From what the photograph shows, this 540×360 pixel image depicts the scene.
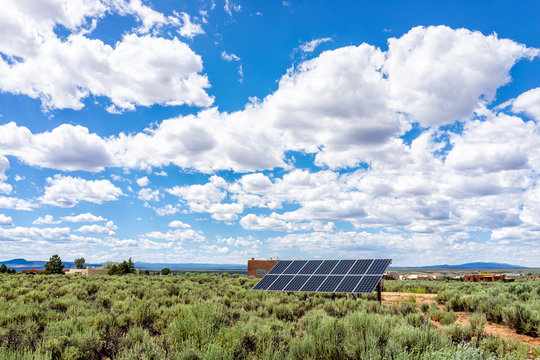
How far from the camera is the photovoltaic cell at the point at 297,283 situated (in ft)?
62.3

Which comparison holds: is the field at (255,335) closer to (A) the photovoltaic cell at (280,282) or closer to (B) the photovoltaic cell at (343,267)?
(A) the photovoltaic cell at (280,282)

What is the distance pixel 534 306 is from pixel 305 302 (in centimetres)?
907

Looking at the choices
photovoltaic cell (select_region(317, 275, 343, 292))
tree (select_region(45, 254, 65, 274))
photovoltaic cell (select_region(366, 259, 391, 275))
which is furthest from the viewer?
tree (select_region(45, 254, 65, 274))

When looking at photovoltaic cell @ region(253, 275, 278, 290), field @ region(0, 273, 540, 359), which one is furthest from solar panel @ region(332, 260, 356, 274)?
field @ region(0, 273, 540, 359)

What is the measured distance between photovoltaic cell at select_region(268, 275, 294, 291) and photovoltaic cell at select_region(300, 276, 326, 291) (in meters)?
1.34

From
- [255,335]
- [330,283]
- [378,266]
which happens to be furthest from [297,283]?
[255,335]

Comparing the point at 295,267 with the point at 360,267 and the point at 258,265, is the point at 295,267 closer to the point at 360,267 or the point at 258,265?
the point at 360,267

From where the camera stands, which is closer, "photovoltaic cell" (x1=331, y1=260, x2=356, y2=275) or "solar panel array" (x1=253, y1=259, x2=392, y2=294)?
"solar panel array" (x1=253, y1=259, x2=392, y2=294)

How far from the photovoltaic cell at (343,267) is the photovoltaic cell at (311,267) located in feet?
4.46

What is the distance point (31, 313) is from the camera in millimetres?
12172

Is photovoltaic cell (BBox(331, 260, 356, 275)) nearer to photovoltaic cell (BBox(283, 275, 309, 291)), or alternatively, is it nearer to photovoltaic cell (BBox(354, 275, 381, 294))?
photovoltaic cell (BBox(283, 275, 309, 291))

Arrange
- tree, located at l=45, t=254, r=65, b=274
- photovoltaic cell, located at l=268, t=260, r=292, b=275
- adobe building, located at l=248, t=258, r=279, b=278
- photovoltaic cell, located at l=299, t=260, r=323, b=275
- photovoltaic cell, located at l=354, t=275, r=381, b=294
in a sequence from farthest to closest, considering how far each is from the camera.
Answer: tree, located at l=45, t=254, r=65, b=274
adobe building, located at l=248, t=258, r=279, b=278
photovoltaic cell, located at l=268, t=260, r=292, b=275
photovoltaic cell, located at l=299, t=260, r=323, b=275
photovoltaic cell, located at l=354, t=275, r=381, b=294

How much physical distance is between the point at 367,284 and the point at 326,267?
176 inches

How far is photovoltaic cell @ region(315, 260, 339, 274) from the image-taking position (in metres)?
20.5
